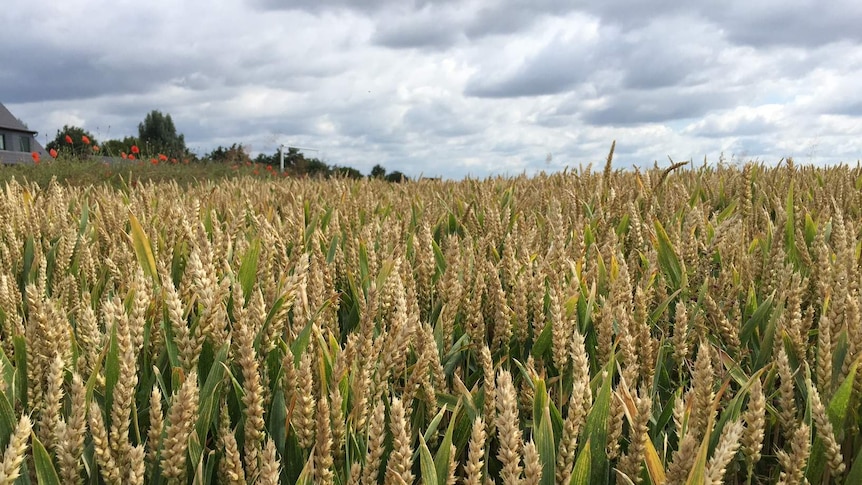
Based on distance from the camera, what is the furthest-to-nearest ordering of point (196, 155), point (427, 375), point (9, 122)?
1. point (9, 122)
2. point (196, 155)
3. point (427, 375)

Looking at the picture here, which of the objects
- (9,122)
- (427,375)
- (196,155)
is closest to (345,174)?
(427,375)

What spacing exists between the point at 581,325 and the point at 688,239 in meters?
0.80

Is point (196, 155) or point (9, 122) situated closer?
point (196, 155)

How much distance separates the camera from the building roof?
5801cm

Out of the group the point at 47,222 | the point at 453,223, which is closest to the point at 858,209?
the point at 453,223

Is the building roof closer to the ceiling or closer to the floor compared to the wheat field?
closer to the ceiling

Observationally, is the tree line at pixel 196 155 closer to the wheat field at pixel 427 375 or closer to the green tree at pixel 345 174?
the green tree at pixel 345 174

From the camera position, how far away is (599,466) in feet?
4.11

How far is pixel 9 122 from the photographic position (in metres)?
58.7

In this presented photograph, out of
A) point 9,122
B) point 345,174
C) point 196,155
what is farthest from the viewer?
point 9,122

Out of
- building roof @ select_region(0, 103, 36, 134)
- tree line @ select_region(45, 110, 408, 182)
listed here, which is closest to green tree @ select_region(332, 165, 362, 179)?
tree line @ select_region(45, 110, 408, 182)

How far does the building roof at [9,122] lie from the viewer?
58013 millimetres

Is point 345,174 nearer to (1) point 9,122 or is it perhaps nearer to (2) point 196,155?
(2) point 196,155

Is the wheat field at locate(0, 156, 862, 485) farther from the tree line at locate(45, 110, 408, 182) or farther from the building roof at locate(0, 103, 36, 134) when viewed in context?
the building roof at locate(0, 103, 36, 134)
